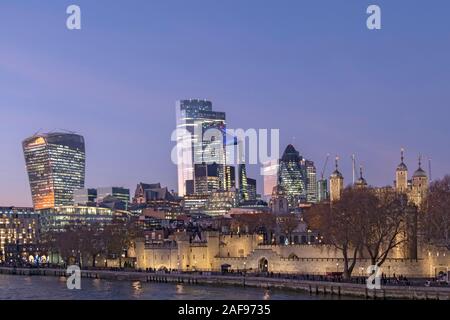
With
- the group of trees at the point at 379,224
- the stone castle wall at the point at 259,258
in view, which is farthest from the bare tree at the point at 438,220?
the stone castle wall at the point at 259,258

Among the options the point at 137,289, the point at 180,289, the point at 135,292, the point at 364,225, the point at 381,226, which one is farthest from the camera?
the point at 137,289

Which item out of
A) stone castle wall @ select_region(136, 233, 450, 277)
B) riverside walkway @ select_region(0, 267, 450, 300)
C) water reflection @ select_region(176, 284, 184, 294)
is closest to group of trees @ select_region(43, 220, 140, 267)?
riverside walkway @ select_region(0, 267, 450, 300)

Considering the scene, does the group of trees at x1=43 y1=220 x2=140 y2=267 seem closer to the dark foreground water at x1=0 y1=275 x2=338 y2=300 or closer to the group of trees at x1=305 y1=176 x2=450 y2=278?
the dark foreground water at x1=0 y1=275 x2=338 y2=300

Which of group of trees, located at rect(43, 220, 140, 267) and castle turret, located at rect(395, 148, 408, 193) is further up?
castle turret, located at rect(395, 148, 408, 193)

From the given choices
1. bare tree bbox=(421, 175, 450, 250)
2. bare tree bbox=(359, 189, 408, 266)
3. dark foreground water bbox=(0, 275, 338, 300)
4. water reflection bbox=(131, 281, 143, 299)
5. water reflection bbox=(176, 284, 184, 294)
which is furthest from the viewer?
bare tree bbox=(359, 189, 408, 266)

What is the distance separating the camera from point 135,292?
88000 millimetres

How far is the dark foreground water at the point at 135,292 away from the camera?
79375 millimetres

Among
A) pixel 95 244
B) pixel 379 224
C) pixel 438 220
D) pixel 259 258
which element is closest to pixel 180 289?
pixel 259 258

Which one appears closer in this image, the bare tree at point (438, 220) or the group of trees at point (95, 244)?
the bare tree at point (438, 220)

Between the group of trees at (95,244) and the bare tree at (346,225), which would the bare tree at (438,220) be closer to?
the bare tree at (346,225)

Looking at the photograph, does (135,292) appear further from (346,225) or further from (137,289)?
(346,225)

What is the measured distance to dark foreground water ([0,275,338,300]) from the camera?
79375 mm

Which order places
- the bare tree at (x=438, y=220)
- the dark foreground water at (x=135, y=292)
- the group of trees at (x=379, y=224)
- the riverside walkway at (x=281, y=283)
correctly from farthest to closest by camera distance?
the group of trees at (x=379, y=224) < the bare tree at (x=438, y=220) < the dark foreground water at (x=135, y=292) < the riverside walkway at (x=281, y=283)
